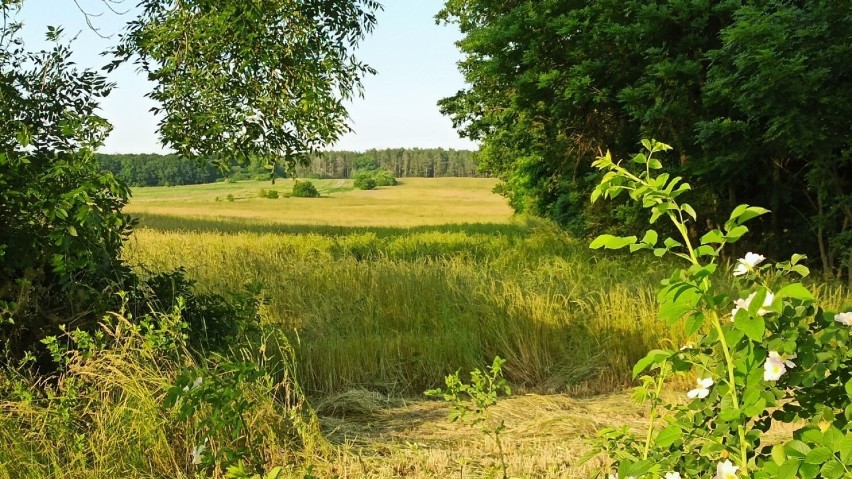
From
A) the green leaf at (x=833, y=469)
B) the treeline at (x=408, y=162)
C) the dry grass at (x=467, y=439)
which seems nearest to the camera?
the green leaf at (x=833, y=469)

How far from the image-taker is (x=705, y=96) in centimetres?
1008

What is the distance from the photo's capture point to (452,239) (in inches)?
748

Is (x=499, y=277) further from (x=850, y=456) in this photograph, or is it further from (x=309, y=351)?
(x=850, y=456)

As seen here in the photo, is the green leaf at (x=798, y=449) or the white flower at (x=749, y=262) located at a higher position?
the white flower at (x=749, y=262)

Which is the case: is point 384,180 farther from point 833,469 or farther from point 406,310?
point 833,469

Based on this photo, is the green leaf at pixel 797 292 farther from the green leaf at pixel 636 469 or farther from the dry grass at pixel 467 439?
the dry grass at pixel 467 439

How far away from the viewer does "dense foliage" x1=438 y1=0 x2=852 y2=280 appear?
8273 mm

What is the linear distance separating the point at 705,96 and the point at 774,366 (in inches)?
369

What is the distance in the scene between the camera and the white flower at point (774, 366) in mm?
1681

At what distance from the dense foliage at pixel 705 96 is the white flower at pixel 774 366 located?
7280mm

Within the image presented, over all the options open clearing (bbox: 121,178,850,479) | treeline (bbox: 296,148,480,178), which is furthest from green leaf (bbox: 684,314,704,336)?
treeline (bbox: 296,148,480,178)

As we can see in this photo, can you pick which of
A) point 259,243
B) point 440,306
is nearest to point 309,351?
point 440,306

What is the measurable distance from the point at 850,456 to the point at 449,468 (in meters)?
2.22

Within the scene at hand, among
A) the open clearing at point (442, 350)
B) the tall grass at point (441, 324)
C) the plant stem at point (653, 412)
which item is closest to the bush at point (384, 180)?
the open clearing at point (442, 350)
